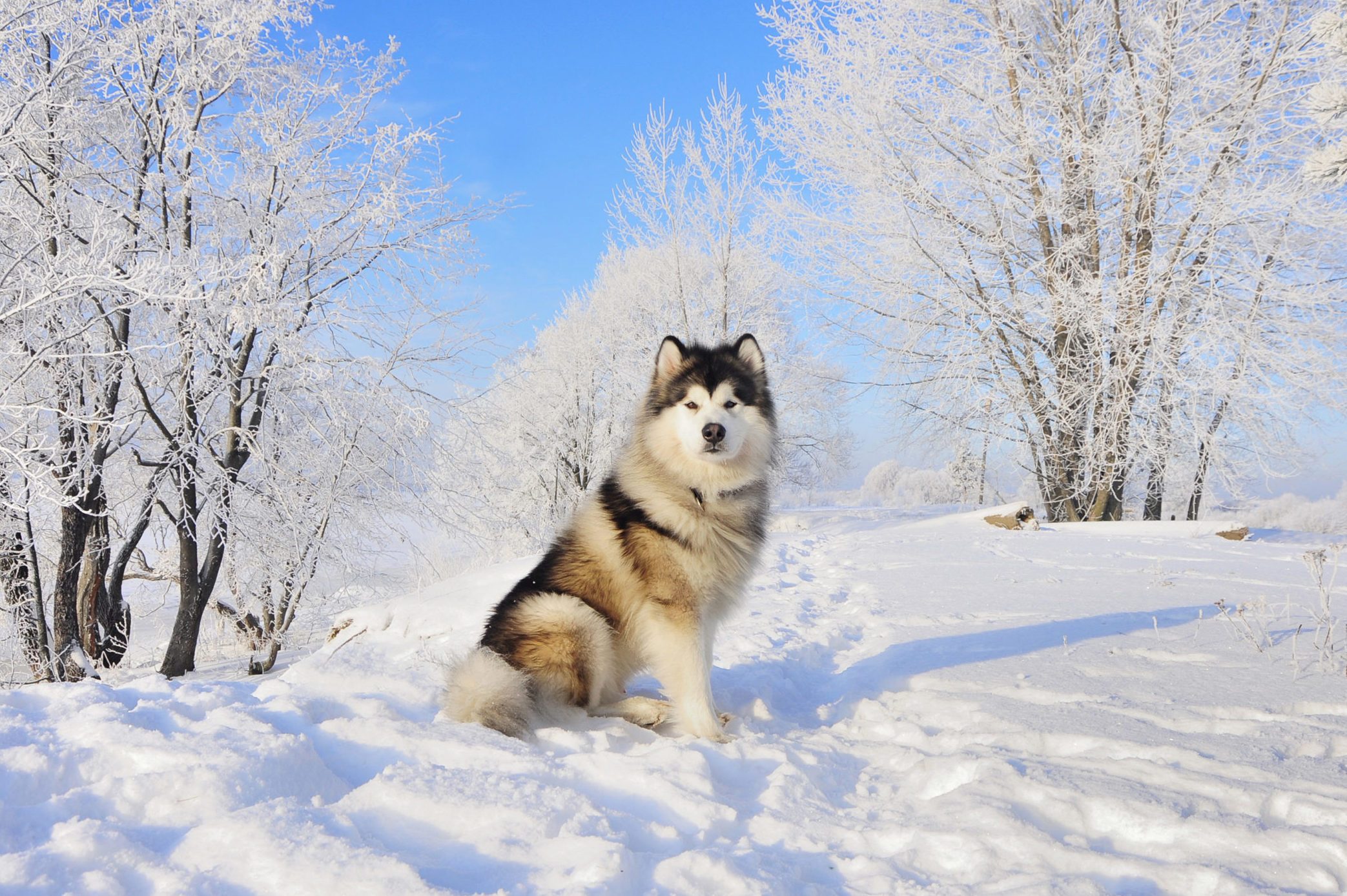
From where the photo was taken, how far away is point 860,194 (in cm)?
1256

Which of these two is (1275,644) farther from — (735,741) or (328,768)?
(328,768)

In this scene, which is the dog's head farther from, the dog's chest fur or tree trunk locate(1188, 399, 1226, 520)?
tree trunk locate(1188, 399, 1226, 520)

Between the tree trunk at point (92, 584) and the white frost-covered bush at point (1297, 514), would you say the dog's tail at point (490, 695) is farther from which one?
the white frost-covered bush at point (1297, 514)

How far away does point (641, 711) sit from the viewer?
3299 millimetres

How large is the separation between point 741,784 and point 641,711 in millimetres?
847

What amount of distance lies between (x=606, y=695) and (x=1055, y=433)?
1095 centimetres

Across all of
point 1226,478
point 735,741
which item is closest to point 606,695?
point 735,741

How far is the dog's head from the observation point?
134 inches

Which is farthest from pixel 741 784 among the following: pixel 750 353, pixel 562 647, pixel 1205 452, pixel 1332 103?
pixel 1205 452

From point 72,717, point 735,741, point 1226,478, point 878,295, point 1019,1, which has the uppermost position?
point 1019,1

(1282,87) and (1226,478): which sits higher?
(1282,87)

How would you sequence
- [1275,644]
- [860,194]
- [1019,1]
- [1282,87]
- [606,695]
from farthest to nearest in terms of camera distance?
1. [860,194]
2. [1019,1]
3. [1282,87]
4. [1275,644]
5. [606,695]

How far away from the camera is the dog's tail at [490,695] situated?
275 centimetres

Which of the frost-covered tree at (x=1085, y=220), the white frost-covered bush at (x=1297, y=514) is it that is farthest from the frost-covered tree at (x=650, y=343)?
the white frost-covered bush at (x=1297, y=514)
